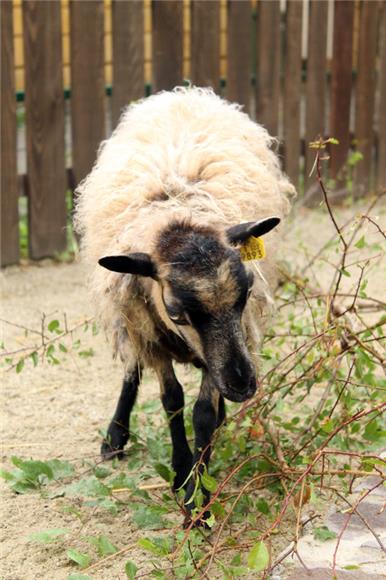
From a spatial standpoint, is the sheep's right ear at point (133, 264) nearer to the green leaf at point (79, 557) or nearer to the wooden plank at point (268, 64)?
the green leaf at point (79, 557)

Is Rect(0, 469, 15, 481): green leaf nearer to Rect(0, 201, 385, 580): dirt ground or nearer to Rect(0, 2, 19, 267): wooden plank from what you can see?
Rect(0, 201, 385, 580): dirt ground

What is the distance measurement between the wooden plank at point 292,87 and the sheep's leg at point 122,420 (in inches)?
154

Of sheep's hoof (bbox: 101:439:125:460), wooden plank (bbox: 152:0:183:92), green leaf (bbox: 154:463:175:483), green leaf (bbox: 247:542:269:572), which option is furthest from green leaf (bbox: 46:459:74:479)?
wooden plank (bbox: 152:0:183:92)

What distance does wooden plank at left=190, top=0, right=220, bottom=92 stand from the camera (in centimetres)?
690

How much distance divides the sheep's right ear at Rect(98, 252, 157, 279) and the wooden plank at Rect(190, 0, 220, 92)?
13.1ft

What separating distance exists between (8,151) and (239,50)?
2063mm

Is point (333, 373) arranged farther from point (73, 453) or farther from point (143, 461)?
point (73, 453)

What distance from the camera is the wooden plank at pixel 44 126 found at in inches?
246

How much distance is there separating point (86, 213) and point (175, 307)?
3.05 feet

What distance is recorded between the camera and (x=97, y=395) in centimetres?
469

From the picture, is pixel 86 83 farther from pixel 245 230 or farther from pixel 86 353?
pixel 245 230

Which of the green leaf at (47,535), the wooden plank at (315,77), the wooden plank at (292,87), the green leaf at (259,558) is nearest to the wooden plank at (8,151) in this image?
the wooden plank at (292,87)

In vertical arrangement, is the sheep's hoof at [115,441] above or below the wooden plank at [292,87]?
below

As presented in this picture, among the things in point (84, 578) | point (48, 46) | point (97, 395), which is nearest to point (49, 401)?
point (97, 395)
